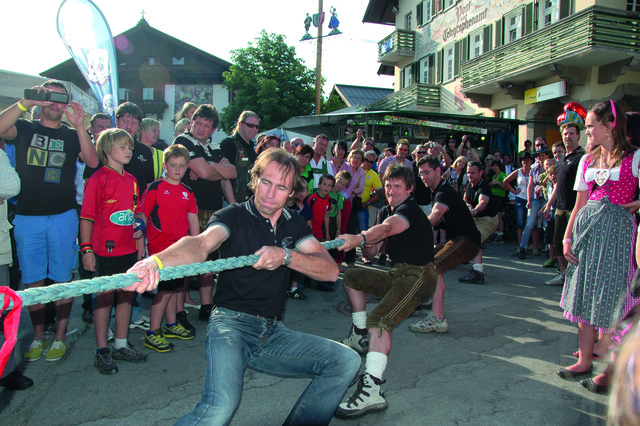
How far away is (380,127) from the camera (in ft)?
47.4

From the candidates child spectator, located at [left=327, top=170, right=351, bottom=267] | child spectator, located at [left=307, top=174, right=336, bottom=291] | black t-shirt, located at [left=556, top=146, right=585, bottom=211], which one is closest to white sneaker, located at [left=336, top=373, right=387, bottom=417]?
child spectator, located at [left=307, top=174, right=336, bottom=291]

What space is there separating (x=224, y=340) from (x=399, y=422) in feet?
4.55

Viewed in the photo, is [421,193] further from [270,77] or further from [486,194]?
[270,77]

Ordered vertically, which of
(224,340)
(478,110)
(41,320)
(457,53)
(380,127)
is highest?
(457,53)

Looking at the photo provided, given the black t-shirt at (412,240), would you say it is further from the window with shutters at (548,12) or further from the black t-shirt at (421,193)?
the window with shutters at (548,12)

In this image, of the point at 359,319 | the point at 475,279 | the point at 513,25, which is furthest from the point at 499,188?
the point at 513,25

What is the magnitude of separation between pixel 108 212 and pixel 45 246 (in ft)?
1.98

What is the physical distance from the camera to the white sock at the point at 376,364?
10.1ft

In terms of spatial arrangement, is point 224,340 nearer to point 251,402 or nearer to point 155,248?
point 251,402

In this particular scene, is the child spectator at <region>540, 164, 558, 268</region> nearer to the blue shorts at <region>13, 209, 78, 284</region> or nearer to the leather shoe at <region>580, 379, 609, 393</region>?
the leather shoe at <region>580, 379, 609, 393</region>

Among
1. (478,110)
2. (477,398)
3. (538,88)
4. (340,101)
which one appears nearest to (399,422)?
(477,398)

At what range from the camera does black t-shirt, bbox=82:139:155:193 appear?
4.50m

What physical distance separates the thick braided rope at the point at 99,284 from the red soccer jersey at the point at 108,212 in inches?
81.1

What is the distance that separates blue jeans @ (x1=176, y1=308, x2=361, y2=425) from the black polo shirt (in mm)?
67
